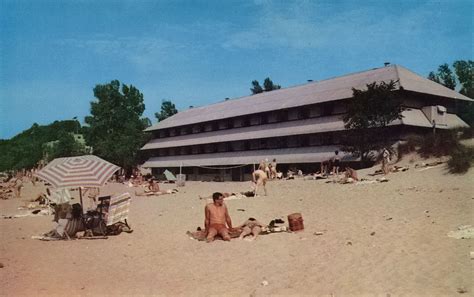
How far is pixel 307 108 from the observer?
35.2 m

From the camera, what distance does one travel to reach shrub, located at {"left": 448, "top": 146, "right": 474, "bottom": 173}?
1708 centimetres

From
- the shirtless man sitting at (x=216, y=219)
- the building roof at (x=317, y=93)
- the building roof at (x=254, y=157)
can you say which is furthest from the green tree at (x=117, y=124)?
the shirtless man sitting at (x=216, y=219)

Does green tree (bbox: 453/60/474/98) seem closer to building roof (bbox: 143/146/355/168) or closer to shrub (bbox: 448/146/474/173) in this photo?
building roof (bbox: 143/146/355/168)

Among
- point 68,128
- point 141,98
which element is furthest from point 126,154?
point 68,128

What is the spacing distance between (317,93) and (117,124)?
33.8 meters

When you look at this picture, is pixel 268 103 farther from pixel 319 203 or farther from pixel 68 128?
pixel 68 128

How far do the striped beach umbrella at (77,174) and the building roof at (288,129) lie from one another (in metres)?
20.9

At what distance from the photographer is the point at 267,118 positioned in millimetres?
38969

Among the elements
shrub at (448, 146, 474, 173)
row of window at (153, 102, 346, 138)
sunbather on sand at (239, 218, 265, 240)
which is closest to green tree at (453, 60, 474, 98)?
row of window at (153, 102, 346, 138)

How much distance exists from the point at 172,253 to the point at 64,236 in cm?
417

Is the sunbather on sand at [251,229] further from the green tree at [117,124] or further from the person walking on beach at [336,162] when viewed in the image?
the green tree at [117,124]

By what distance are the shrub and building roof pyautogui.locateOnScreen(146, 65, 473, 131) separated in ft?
37.5

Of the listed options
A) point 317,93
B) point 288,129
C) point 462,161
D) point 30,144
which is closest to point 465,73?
point 317,93

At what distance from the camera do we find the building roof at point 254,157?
31278mm
